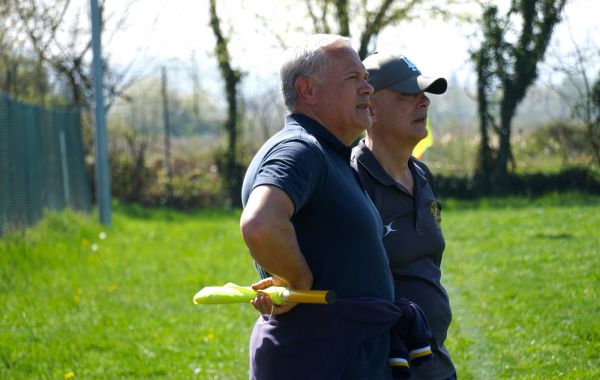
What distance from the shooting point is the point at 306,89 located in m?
3.29

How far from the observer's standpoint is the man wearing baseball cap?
13.1 feet

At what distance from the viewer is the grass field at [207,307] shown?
6.55m

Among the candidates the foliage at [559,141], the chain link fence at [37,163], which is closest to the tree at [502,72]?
the foliage at [559,141]

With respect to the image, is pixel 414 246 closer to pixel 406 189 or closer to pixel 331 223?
pixel 406 189

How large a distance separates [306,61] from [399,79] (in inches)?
42.4

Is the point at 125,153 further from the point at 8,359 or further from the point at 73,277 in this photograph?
the point at 8,359

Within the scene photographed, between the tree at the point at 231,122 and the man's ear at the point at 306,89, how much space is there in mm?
18716

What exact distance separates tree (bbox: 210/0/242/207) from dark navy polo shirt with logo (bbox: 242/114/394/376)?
1882 cm

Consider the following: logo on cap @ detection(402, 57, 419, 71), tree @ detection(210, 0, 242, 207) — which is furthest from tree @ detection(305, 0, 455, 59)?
logo on cap @ detection(402, 57, 419, 71)

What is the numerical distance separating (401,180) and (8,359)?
3.90m

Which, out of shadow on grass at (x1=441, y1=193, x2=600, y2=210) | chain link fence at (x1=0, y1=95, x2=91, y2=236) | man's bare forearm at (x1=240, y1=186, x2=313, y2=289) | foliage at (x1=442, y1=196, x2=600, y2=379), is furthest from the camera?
shadow on grass at (x1=441, y1=193, x2=600, y2=210)

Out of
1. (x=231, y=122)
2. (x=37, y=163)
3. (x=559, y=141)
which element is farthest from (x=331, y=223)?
(x=231, y=122)

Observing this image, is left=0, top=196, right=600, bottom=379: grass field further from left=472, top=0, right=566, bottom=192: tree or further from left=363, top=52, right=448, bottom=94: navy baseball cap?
left=472, top=0, right=566, bottom=192: tree

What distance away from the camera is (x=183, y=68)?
22.2 m
